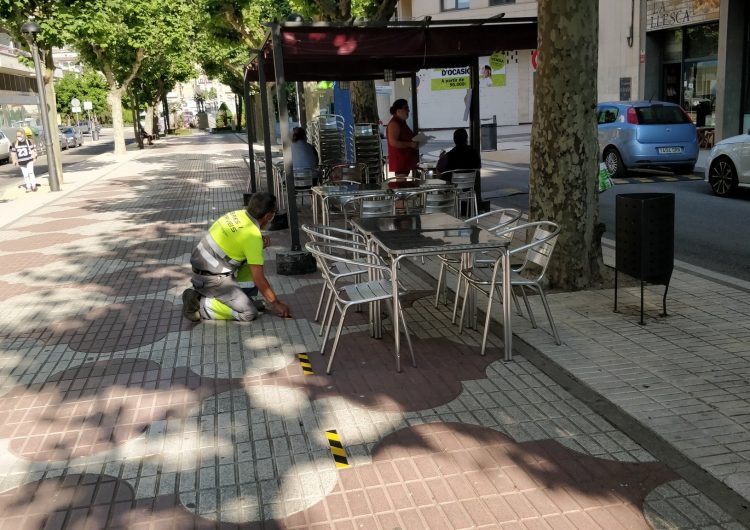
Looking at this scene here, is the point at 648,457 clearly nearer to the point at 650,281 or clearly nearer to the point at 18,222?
the point at 650,281

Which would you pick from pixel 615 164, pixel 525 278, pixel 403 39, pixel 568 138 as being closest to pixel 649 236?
pixel 525 278

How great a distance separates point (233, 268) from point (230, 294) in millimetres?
238

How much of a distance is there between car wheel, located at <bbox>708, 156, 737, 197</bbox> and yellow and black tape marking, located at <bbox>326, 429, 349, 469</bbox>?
1093 cm

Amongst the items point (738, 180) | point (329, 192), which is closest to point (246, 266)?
point (329, 192)

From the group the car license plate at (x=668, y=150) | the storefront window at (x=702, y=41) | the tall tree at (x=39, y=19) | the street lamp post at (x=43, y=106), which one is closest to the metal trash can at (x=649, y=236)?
the car license plate at (x=668, y=150)

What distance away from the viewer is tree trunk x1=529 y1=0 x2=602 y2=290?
659cm

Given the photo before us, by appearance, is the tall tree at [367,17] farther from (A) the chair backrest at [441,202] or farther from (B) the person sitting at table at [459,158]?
(A) the chair backrest at [441,202]

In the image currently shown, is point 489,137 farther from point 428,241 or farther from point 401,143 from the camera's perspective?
point 428,241

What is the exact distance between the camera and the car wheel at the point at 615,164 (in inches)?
648

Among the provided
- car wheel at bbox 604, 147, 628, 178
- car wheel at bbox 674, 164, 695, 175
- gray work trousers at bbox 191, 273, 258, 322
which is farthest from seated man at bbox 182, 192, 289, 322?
car wheel at bbox 674, 164, 695, 175

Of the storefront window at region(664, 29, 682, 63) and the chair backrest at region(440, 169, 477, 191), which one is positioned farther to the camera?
the storefront window at region(664, 29, 682, 63)

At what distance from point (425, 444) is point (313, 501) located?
2.71 ft

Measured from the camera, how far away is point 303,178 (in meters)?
12.9

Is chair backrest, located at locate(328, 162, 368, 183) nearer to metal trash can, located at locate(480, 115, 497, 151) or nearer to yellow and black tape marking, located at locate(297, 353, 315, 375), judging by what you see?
yellow and black tape marking, located at locate(297, 353, 315, 375)
